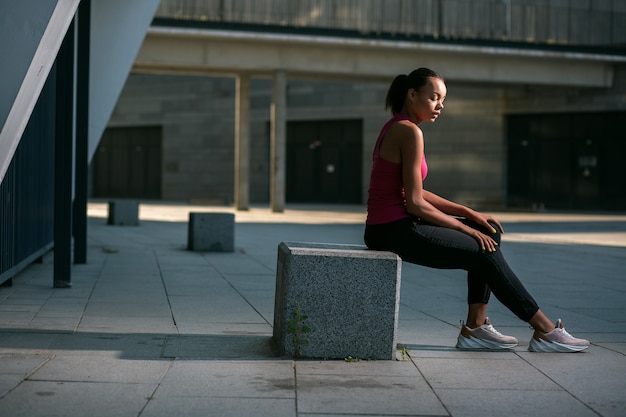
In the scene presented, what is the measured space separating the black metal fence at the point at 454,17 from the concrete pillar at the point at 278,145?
2155 millimetres

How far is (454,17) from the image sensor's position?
120 ft

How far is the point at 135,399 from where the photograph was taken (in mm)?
4621

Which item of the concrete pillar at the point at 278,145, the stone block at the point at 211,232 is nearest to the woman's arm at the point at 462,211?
the stone block at the point at 211,232

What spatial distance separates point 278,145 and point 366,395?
1118 inches

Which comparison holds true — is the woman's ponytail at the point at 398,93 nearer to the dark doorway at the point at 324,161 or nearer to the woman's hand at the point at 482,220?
the woman's hand at the point at 482,220

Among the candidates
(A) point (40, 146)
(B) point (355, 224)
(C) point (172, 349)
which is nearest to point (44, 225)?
(A) point (40, 146)

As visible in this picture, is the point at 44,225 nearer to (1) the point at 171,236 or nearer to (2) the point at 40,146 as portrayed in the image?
(2) the point at 40,146

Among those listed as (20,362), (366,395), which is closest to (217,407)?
(366,395)

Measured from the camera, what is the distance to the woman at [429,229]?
5887 mm

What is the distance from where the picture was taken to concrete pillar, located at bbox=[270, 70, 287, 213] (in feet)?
107

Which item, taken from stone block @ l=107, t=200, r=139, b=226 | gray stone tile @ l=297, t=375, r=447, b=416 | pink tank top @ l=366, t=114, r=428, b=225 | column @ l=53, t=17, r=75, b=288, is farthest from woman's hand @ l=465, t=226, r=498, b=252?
stone block @ l=107, t=200, r=139, b=226

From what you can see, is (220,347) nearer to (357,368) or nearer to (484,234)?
(357,368)

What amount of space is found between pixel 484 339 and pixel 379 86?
115 ft

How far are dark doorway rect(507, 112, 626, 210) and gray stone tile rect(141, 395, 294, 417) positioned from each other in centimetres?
3408
